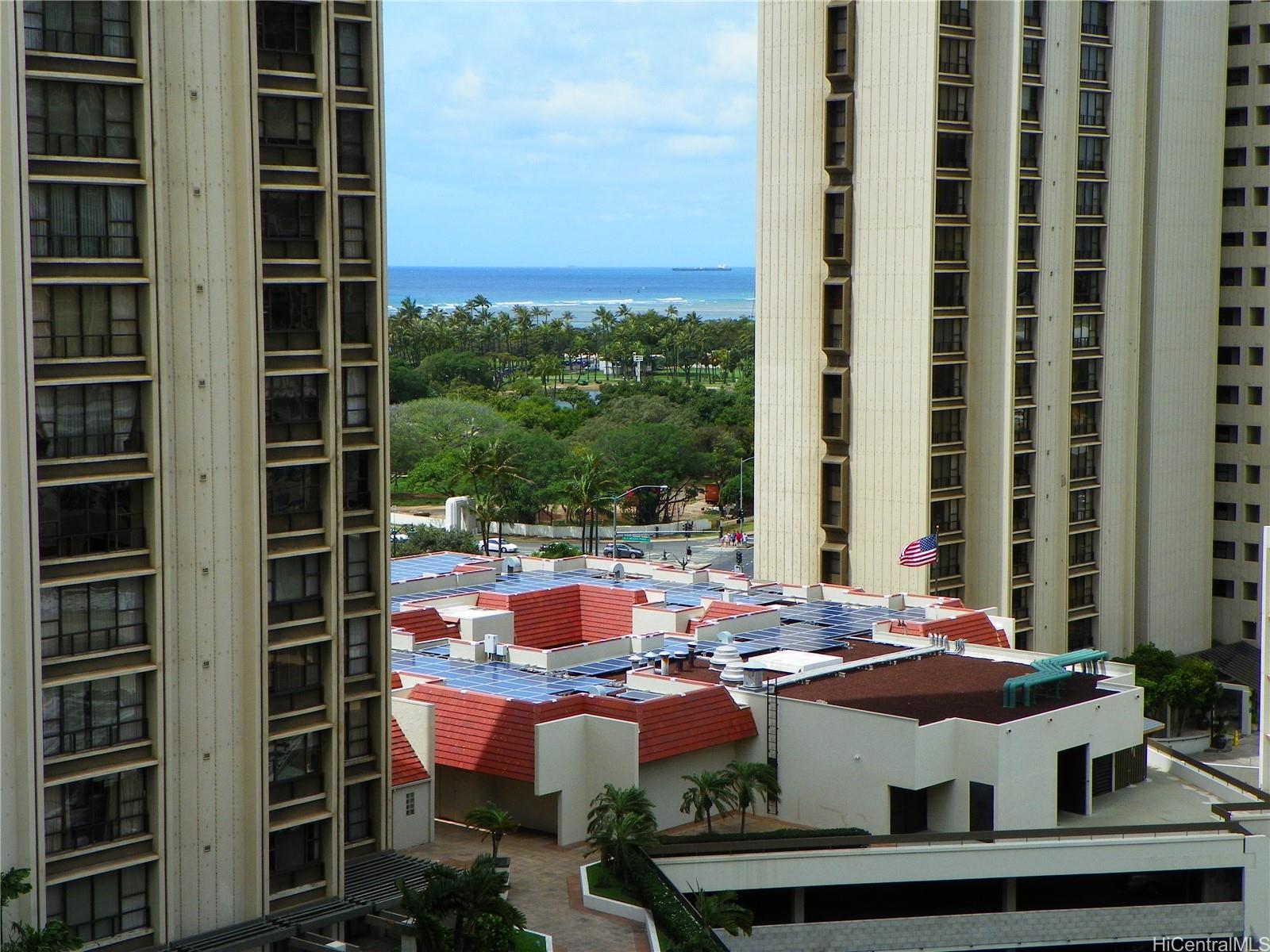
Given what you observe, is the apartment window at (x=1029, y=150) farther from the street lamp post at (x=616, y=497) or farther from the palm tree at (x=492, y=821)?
the street lamp post at (x=616, y=497)

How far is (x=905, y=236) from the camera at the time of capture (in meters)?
88.2

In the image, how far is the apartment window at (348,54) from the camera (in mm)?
51594

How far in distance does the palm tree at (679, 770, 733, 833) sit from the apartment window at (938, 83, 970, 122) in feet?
138

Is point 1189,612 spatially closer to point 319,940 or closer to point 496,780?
point 496,780

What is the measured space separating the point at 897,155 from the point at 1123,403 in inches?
837

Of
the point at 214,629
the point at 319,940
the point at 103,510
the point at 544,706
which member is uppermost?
the point at 103,510

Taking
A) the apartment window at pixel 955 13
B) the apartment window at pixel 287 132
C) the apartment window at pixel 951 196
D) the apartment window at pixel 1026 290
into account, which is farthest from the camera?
the apartment window at pixel 1026 290

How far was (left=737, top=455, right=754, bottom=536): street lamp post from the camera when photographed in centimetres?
15762

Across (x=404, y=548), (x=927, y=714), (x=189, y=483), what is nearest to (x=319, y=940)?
(x=189, y=483)

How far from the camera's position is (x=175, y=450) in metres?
46.8

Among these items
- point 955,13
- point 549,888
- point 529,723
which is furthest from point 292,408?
point 955,13

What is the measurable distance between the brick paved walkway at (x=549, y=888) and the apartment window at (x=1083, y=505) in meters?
45.3

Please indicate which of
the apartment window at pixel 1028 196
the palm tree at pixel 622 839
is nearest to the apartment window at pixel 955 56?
the apartment window at pixel 1028 196

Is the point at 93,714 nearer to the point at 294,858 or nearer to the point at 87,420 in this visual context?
the point at 87,420
